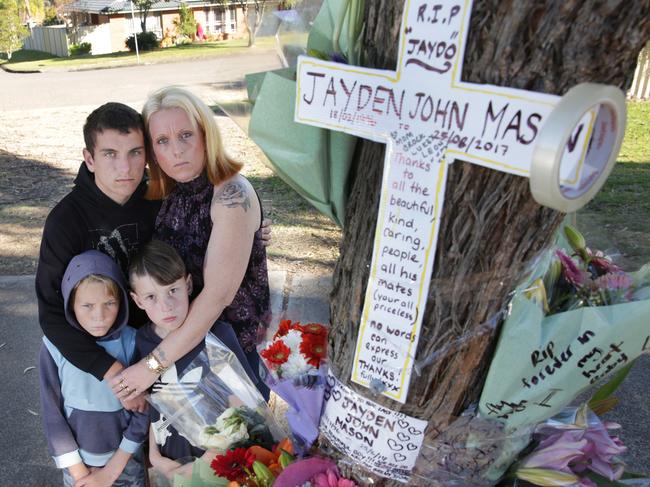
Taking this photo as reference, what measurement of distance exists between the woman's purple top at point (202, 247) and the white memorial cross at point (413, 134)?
728 millimetres

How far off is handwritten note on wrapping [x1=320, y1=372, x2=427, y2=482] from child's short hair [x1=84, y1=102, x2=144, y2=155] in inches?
41.2

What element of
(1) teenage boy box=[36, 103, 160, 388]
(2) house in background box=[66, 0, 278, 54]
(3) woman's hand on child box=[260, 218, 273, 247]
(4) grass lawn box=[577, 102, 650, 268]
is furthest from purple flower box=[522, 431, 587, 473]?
(2) house in background box=[66, 0, 278, 54]

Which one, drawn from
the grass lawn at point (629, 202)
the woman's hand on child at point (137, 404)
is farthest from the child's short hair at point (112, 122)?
the grass lawn at point (629, 202)

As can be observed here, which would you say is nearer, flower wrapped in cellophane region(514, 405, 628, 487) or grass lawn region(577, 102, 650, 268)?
flower wrapped in cellophane region(514, 405, 628, 487)

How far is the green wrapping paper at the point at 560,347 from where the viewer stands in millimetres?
1121

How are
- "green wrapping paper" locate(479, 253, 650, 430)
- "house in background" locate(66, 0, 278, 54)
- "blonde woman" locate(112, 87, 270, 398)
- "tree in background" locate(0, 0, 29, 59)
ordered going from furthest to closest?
1. "house in background" locate(66, 0, 278, 54)
2. "tree in background" locate(0, 0, 29, 59)
3. "blonde woman" locate(112, 87, 270, 398)
4. "green wrapping paper" locate(479, 253, 650, 430)

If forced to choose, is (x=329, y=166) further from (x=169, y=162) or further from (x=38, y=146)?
(x=38, y=146)

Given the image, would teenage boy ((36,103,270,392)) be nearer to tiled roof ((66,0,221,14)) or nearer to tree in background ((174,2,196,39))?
tree in background ((174,2,196,39))

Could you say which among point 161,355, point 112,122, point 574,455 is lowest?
point 161,355

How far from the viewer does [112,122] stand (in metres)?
1.88

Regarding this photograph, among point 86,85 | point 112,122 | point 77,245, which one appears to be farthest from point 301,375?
point 86,85

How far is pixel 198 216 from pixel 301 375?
69 centimetres

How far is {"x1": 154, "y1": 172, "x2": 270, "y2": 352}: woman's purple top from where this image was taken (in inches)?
75.1

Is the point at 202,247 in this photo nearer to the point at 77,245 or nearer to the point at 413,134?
the point at 77,245
